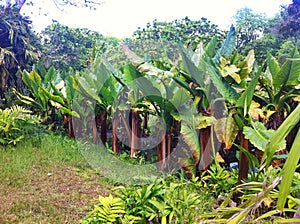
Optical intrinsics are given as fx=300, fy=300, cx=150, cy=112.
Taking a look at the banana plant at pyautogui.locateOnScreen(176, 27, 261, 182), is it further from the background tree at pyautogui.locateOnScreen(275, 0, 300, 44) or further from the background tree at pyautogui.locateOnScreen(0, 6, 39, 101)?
the background tree at pyautogui.locateOnScreen(275, 0, 300, 44)

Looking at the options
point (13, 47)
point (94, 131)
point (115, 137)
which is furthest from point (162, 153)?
point (13, 47)

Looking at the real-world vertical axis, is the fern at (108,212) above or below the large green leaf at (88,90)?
below

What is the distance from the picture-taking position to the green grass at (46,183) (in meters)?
1.83

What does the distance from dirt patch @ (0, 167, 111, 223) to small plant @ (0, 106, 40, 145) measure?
2.90 feet

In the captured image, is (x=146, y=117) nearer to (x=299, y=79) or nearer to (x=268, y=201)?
(x=299, y=79)

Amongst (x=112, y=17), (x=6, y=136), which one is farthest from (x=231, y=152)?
(x=112, y=17)

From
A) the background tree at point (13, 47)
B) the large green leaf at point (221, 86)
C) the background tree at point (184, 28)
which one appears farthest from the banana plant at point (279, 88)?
the background tree at point (184, 28)

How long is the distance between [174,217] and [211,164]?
732 millimetres

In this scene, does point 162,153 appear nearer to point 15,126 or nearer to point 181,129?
point 181,129

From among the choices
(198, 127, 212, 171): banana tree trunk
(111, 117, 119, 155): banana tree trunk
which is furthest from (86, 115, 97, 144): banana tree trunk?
(198, 127, 212, 171): banana tree trunk

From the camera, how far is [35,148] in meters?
3.33

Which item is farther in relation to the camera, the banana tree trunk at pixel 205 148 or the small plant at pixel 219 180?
the banana tree trunk at pixel 205 148

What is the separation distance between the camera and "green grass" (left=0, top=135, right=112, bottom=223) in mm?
1834

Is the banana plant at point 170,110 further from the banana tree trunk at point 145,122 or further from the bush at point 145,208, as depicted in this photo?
the banana tree trunk at point 145,122
